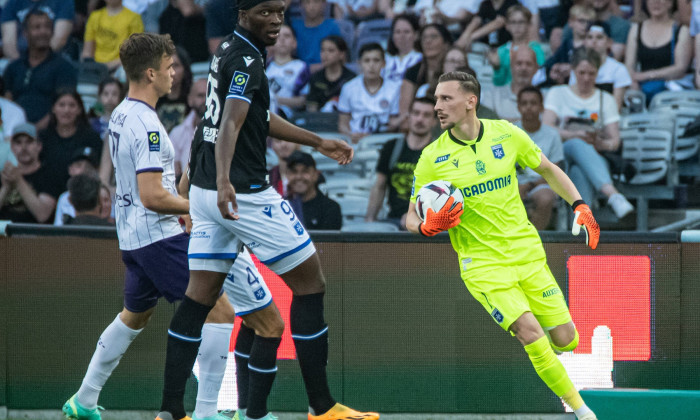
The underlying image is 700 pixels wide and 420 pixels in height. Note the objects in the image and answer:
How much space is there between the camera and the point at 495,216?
554cm

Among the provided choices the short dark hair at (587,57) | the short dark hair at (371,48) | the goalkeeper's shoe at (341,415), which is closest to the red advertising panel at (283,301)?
the goalkeeper's shoe at (341,415)

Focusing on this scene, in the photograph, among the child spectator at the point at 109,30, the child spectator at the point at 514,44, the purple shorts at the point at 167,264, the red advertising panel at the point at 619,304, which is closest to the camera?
the purple shorts at the point at 167,264

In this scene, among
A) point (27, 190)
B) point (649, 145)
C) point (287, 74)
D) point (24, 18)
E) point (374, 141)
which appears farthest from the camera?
point (24, 18)

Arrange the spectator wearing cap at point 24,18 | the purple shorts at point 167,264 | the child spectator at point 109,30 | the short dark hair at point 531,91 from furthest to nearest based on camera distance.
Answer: the spectator wearing cap at point 24,18 < the child spectator at point 109,30 < the short dark hair at point 531,91 < the purple shorts at point 167,264

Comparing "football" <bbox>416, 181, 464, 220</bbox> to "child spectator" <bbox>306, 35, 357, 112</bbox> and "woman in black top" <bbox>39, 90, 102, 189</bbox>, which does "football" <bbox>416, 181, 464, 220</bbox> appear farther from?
"woman in black top" <bbox>39, 90, 102, 189</bbox>

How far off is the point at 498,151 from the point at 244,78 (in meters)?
2.00

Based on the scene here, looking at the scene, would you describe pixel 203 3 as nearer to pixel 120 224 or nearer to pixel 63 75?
pixel 63 75

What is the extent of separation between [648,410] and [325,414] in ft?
6.10

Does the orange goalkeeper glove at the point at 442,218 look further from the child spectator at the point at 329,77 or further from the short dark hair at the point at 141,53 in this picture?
the child spectator at the point at 329,77

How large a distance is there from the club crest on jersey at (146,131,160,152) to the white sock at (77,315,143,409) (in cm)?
117

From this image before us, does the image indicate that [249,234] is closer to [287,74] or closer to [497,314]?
[497,314]

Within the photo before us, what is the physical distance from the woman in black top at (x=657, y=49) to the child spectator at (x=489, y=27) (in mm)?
1317

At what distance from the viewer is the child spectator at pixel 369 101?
30.5 feet

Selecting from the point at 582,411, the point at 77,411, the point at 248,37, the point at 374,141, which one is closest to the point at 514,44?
the point at 374,141
